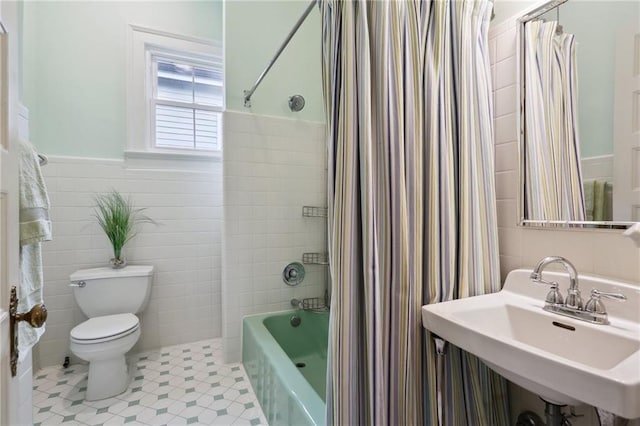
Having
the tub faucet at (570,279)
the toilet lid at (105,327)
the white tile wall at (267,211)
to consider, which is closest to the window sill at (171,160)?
the white tile wall at (267,211)

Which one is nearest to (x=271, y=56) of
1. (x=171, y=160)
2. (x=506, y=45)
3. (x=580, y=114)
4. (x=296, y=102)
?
(x=296, y=102)

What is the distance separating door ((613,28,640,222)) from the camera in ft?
2.93

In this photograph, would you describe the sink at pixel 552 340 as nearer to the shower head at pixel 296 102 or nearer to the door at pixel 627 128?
the door at pixel 627 128

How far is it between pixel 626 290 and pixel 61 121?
306 centimetres

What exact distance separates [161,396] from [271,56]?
7.82ft

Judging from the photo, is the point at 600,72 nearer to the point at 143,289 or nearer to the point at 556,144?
the point at 556,144

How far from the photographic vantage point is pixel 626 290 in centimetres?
85

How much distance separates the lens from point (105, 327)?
5.72 ft

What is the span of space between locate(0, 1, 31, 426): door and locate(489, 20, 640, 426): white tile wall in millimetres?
1586

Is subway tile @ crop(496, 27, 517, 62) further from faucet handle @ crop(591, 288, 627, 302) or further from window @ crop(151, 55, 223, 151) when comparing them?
window @ crop(151, 55, 223, 151)

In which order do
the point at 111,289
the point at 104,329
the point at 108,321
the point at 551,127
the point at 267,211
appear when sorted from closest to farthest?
the point at 551,127, the point at 104,329, the point at 108,321, the point at 111,289, the point at 267,211

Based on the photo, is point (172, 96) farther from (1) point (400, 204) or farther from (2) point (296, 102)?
(1) point (400, 204)

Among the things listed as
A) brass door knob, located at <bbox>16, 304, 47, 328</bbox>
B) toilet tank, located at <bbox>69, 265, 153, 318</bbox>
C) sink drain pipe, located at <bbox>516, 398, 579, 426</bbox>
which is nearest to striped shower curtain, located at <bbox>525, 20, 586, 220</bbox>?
sink drain pipe, located at <bbox>516, 398, 579, 426</bbox>

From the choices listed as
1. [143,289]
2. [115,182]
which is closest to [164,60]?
[115,182]
